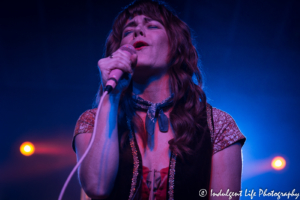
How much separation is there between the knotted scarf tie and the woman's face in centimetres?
22

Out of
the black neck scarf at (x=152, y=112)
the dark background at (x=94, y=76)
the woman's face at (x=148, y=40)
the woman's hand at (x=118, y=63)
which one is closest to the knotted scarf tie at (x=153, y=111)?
the black neck scarf at (x=152, y=112)

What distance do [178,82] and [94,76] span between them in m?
1.83

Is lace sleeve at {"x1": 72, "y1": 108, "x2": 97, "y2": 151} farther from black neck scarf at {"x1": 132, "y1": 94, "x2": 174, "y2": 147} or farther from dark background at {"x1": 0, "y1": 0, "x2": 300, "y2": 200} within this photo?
dark background at {"x1": 0, "y1": 0, "x2": 300, "y2": 200}

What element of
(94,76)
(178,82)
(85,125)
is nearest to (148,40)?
(178,82)

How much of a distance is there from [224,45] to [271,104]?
46.2 inches

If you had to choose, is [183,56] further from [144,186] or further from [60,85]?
[60,85]

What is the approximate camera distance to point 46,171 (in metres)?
3.13

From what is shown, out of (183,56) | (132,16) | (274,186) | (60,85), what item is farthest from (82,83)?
(274,186)

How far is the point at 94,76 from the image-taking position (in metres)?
2.90

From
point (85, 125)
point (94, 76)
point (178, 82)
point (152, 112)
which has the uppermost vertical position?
point (94, 76)

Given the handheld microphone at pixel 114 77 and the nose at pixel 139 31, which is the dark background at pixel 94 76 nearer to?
the nose at pixel 139 31

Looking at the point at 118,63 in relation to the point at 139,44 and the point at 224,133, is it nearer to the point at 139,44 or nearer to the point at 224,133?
the point at 139,44

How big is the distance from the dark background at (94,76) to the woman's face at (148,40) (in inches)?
46.1

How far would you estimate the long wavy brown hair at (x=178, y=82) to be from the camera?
1140mm
